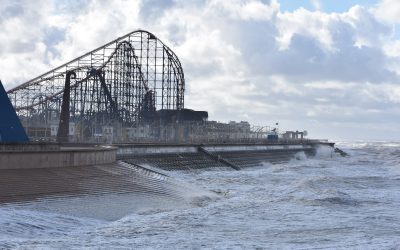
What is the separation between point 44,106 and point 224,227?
67.4 m

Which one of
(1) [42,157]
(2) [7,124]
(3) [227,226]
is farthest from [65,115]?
(3) [227,226]

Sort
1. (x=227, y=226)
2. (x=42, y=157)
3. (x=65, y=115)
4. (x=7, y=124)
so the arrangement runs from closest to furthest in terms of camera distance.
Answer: (x=227, y=226), (x=42, y=157), (x=7, y=124), (x=65, y=115)

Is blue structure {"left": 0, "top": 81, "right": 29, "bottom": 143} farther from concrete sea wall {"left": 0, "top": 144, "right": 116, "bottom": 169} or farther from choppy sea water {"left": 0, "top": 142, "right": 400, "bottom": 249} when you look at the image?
choppy sea water {"left": 0, "top": 142, "right": 400, "bottom": 249}

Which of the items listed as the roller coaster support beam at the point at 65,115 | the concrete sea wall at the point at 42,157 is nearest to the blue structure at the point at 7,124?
the concrete sea wall at the point at 42,157

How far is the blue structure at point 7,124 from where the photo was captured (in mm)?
Answer: 34591

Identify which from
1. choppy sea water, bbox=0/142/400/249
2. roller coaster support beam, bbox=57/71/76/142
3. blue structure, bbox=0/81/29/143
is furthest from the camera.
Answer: roller coaster support beam, bbox=57/71/76/142

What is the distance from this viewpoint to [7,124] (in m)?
34.9

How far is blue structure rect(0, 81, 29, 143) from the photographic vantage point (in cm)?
3459

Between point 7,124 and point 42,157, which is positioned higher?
point 7,124

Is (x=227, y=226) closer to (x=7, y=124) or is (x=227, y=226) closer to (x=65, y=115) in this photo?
(x=7, y=124)

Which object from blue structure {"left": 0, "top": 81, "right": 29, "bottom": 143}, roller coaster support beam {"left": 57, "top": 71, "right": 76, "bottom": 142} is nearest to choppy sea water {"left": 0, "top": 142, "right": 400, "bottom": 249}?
blue structure {"left": 0, "top": 81, "right": 29, "bottom": 143}

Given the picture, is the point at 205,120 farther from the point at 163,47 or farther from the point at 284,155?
the point at 163,47

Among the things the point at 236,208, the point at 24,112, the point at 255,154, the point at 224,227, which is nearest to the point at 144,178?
the point at 236,208

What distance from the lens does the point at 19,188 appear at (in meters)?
25.2
